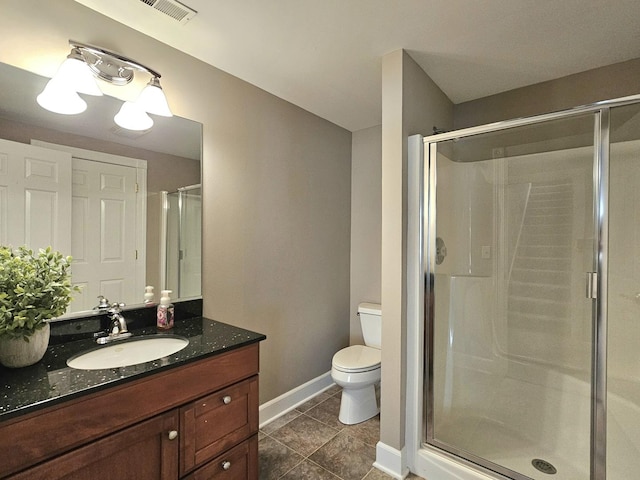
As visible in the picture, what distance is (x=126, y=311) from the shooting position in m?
1.54

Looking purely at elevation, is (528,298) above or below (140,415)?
above

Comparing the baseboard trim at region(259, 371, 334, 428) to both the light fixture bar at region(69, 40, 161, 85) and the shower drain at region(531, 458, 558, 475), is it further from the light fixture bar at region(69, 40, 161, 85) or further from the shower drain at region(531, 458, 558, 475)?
the light fixture bar at region(69, 40, 161, 85)

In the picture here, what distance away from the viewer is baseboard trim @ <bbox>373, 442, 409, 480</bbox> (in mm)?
1715

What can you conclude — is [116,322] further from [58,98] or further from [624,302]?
[624,302]

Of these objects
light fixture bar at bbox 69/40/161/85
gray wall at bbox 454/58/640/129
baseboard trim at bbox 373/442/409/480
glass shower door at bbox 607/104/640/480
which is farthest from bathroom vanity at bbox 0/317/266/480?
gray wall at bbox 454/58/640/129

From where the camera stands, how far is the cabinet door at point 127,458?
90 cm

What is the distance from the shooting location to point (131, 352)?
1.42 m

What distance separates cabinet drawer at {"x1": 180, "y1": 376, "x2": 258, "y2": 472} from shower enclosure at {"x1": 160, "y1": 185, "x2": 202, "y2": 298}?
667 millimetres

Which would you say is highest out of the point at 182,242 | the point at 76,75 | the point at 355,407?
the point at 76,75

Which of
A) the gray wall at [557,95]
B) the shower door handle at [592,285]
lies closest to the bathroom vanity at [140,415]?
the shower door handle at [592,285]

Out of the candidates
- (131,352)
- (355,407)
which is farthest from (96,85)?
(355,407)

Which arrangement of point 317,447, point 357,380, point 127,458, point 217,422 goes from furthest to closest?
1. point 357,380
2. point 317,447
3. point 217,422
4. point 127,458

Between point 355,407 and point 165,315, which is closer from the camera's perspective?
point 165,315

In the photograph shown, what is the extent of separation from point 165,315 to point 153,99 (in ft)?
3.52
